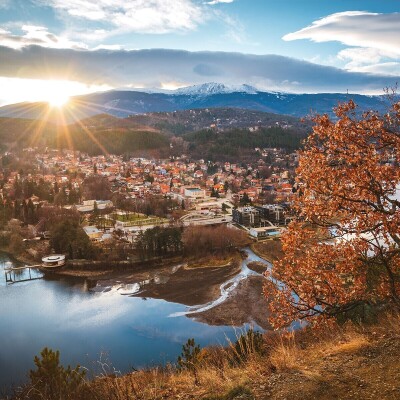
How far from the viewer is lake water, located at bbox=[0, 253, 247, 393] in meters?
9.74

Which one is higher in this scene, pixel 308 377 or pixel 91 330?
pixel 308 377

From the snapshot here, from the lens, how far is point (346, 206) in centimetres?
289

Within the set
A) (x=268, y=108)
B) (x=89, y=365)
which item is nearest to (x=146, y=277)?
(x=89, y=365)

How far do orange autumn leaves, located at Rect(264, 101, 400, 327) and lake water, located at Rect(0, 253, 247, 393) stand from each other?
6147 mm

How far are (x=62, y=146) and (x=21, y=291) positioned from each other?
4700 centimetres

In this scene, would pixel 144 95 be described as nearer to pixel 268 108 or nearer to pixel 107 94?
pixel 107 94

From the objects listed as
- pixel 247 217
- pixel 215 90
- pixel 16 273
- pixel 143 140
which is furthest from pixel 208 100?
pixel 16 273

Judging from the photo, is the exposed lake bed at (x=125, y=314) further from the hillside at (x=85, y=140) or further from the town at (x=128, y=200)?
the hillside at (x=85, y=140)

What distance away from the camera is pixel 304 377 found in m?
2.46

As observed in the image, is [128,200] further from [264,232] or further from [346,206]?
[346,206]

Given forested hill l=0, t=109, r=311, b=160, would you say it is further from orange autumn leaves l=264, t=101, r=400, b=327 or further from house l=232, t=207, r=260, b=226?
orange autumn leaves l=264, t=101, r=400, b=327

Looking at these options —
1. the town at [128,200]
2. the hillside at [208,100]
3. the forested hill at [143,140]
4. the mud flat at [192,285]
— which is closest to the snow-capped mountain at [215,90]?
the hillside at [208,100]

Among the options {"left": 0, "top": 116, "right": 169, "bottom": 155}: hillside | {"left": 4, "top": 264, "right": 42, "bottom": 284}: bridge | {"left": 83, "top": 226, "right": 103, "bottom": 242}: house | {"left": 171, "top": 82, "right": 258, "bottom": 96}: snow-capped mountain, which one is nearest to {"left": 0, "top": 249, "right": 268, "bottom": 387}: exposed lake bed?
{"left": 4, "top": 264, "right": 42, "bottom": 284}: bridge

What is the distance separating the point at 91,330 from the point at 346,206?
1013 cm
